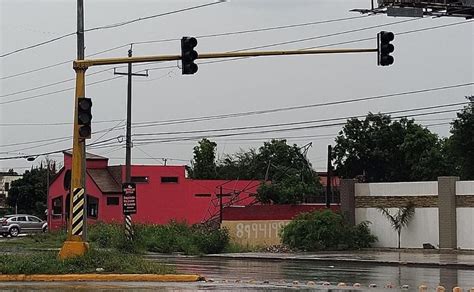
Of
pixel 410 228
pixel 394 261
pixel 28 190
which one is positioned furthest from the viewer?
pixel 28 190

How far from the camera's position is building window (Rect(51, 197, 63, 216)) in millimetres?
73938

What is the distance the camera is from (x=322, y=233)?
153 feet

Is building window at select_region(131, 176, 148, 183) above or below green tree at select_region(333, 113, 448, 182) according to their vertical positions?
below

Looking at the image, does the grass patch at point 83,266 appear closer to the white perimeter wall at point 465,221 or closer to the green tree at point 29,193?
the white perimeter wall at point 465,221

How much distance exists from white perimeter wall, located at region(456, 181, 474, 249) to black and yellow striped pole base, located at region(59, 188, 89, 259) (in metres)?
24.6

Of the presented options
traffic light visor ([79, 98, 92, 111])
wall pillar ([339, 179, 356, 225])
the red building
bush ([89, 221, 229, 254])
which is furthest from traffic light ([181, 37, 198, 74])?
the red building

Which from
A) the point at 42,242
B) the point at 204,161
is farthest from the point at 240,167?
the point at 42,242

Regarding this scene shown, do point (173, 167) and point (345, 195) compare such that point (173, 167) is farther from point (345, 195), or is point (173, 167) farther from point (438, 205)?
point (438, 205)

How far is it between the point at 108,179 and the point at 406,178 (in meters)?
32.3

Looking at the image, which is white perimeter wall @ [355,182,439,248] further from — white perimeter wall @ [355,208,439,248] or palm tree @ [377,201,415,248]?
palm tree @ [377,201,415,248]

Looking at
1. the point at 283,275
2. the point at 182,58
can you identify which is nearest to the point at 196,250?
the point at 283,275

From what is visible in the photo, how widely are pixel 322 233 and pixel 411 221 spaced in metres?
4.75

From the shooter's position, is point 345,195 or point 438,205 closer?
point 438,205

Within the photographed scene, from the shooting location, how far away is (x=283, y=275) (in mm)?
27734
